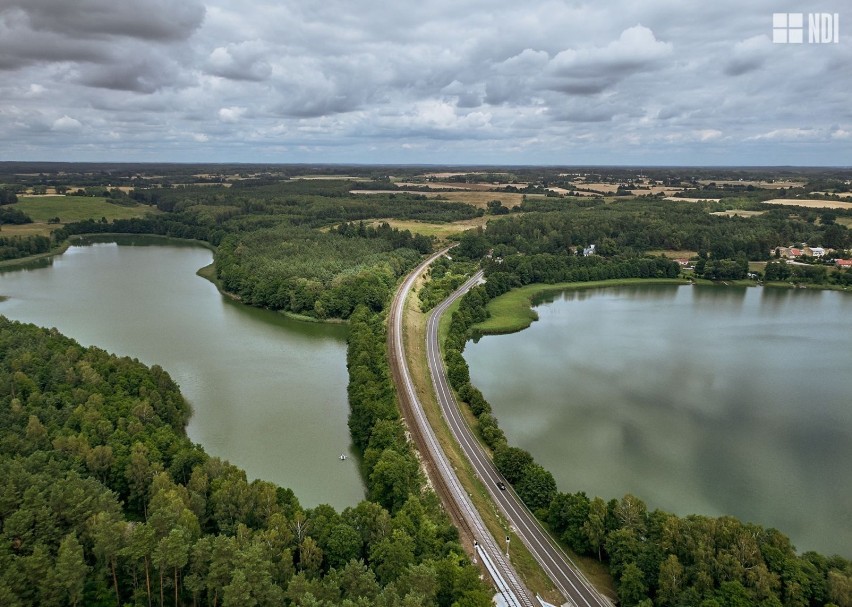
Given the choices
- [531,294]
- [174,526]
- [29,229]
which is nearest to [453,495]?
[174,526]

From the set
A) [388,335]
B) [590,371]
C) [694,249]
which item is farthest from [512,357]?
[694,249]

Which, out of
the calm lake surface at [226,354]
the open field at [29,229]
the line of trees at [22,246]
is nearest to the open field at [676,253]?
the calm lake surface at [226,354]

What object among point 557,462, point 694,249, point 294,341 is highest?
point 694,249

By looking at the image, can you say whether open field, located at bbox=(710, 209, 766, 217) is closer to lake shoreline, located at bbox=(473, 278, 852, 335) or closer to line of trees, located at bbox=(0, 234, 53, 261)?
lake shoreline, located at bbox=(473, 278, 852, 335)

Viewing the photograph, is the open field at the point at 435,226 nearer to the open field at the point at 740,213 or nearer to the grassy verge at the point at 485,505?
the open field at the point at 740,213

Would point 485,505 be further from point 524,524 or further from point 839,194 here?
point 839,194

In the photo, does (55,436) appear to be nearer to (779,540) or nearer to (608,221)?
(779,540)

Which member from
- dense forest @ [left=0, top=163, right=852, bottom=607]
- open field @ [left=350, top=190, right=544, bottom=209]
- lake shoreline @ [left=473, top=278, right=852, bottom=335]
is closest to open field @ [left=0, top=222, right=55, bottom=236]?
dense forest @ [left=0, top=163, right=852, bottom=607]
